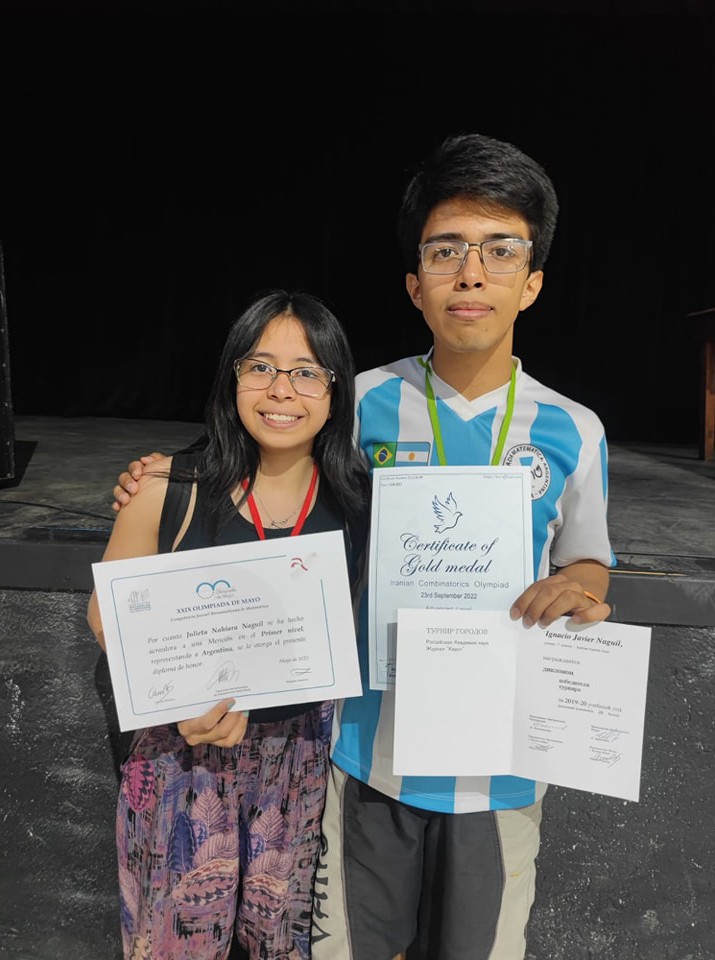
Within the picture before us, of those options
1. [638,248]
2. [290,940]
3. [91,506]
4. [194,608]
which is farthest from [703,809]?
[638,248]

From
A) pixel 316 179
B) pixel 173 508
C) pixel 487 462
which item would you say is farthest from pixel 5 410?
pixel 316 179

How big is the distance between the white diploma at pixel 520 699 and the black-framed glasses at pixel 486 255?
1.33 feet

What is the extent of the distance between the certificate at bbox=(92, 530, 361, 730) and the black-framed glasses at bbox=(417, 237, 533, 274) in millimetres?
345

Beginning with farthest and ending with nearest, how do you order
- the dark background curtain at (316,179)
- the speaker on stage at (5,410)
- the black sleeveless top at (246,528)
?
the dark background curtain at (316,179)
the speaker on stage at (5,410)
the black sleeveless top at (246,528)

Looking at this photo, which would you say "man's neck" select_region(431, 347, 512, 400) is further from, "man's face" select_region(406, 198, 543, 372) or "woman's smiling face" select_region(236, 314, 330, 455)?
"woman's smiling face" select_region(236, 314, 330, 455)

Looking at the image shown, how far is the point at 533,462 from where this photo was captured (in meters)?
0.94

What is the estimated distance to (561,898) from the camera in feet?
4.40

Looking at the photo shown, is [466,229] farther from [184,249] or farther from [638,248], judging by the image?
[184,249]
